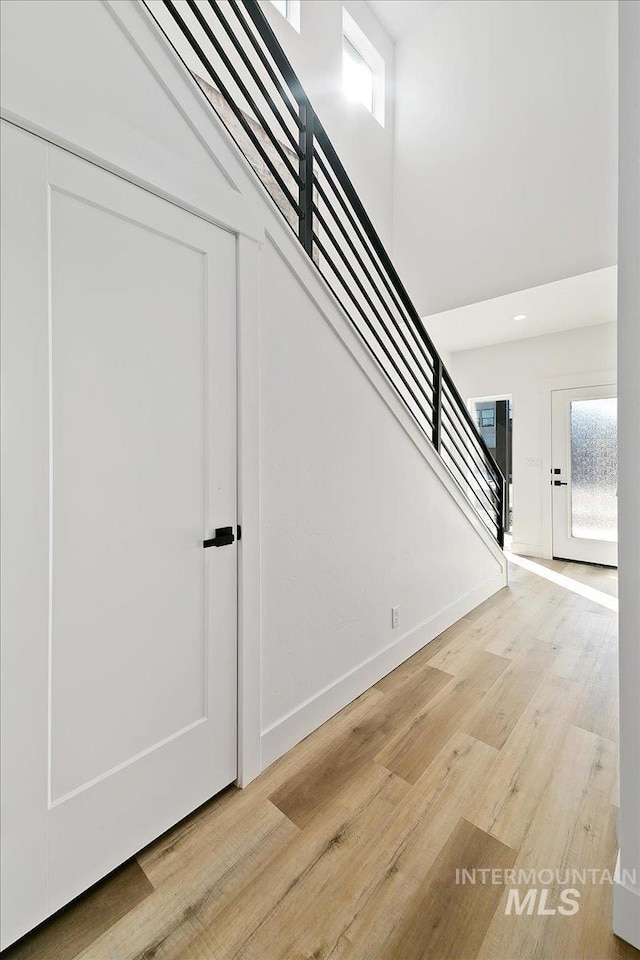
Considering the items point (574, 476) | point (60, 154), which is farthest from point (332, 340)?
point (574, 476)

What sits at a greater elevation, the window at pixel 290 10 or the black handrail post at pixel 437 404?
the window at pixel 290 10

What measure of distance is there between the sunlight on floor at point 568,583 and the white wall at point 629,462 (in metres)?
2.56

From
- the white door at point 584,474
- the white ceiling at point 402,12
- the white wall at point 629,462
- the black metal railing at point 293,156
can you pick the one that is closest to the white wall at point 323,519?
A: the black metal railing at point 293,156

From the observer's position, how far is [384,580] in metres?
2.20

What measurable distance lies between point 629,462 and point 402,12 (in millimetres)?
5399

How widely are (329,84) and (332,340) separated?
3.23 meters

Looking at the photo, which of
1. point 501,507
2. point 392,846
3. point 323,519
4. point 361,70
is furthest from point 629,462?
point 361,70

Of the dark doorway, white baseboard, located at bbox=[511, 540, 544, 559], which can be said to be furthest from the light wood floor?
the dark doorway

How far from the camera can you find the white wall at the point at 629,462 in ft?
3.30

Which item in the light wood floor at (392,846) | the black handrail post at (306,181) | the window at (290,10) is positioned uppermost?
the window at (290,10)

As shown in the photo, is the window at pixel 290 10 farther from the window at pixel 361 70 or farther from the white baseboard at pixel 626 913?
the white baseboard at pixel 626 913

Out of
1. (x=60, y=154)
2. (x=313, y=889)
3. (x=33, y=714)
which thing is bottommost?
(x=313, y=889)

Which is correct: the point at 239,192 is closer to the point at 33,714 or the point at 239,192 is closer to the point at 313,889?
the point at 33,714

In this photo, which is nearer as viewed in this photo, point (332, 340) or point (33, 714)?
point (33, 714)
